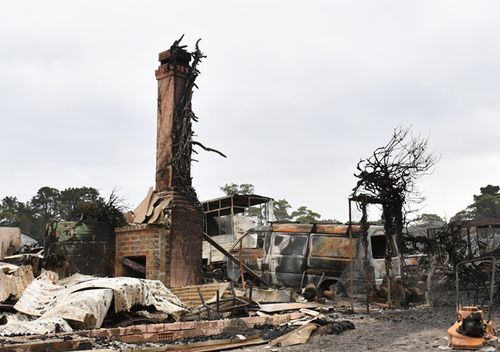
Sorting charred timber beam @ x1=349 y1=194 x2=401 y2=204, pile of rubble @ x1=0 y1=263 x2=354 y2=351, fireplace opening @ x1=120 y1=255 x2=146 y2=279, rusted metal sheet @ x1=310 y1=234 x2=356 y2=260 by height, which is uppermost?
charred timber beam @ x1=349 y1=194 x2=401 y2=204

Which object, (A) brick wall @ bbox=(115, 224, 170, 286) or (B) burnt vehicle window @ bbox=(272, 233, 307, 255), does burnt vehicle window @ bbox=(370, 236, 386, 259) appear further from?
(A) brick wall @ bbox=(115, 224, 170, 286)

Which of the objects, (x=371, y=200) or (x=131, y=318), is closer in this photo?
(x=131, y=318)

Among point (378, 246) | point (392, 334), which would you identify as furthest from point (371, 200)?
point (392, 334)

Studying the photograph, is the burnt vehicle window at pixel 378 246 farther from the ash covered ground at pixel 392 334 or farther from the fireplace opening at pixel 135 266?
the fireplace opening at pixel 135 266

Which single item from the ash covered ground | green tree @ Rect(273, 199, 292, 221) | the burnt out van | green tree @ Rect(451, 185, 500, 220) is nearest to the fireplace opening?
the burnt out van

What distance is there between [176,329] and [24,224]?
1415 inches

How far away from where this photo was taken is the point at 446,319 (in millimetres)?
9625

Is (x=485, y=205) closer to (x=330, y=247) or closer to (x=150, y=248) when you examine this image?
(x=330, y=247)

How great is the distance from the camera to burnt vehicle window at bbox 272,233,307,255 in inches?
601

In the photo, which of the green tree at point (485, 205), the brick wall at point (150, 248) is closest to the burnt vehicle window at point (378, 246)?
the brick wall at point (150, 248)

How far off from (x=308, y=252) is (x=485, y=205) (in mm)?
31056

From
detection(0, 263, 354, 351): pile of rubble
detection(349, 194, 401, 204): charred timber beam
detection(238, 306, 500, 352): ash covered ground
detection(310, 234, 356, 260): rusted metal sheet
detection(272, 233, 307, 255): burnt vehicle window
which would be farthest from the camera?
detection(272, 233, 307, 255): burnt vehicle window

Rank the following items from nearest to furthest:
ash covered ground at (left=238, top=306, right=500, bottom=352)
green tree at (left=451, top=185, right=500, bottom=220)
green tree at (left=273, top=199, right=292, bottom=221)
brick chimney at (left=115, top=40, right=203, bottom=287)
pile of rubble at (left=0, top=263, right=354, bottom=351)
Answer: ash covered ground at (left=238, top=306, right=500, bottom=352), pile of rubble at (left=0, top=263, right=354, bottom=351), brick chimney at (left=115, top=40, right=203, bottom=287), green tree at (left=451, top=185, right=500, bottom=220), green tree at (left=273, top=199, right=292, bottom=221)

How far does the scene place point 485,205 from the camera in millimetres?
41406
